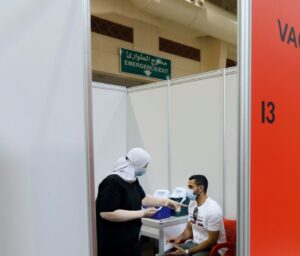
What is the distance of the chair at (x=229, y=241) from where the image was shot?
8.10 feet

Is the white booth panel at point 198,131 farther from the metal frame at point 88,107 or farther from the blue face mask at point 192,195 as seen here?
the metal frame at point 88,107

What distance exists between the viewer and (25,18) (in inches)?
30.2

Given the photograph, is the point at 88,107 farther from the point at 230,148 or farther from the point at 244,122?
the point at 230,148

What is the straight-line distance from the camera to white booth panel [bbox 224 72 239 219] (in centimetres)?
277

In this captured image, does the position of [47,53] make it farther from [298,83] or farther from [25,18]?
[298,83]

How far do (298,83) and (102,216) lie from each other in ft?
3.90

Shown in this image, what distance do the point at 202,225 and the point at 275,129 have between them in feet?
5.84

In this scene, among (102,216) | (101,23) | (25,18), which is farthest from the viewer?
(101,23)

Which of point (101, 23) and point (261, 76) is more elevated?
point (101, 23)

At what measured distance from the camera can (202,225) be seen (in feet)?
8.54

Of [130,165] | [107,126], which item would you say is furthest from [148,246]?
[130,165]

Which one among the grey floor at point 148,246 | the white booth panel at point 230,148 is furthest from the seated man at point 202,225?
the grey floor at point 148,246

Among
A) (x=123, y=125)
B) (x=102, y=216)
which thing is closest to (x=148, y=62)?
(x=123, y=125)

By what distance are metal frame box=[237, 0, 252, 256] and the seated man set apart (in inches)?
64.0
